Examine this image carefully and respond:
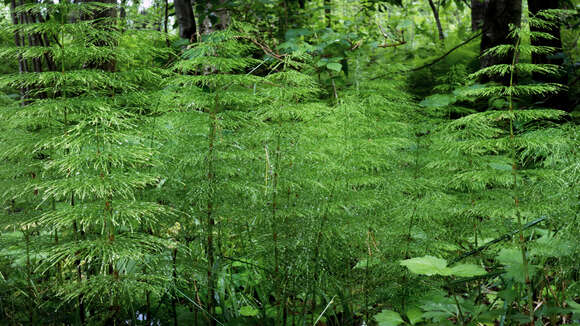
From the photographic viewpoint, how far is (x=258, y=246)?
4.88 ft

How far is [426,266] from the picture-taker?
3.73 feet

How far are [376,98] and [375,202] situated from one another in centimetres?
74

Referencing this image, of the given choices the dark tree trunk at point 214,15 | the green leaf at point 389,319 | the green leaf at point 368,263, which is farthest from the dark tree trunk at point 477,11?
the green leaf at point 389,319

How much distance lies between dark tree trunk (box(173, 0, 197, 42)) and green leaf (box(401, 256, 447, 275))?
2297 millimetres

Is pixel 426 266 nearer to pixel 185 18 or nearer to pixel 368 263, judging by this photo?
pixel 368 263

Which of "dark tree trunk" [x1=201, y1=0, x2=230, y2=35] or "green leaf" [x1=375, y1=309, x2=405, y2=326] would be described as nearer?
"green leaf" [x1=375, y1=309, x2=405, y2=326]

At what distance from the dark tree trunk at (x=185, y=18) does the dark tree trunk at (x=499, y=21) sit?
7.14 ft

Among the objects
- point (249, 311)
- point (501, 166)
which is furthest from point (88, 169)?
point (501, 166)

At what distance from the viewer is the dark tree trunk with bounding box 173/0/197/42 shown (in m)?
2.78

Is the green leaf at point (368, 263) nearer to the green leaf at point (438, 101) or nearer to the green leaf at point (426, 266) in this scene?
the green leaf at point (426, 266)

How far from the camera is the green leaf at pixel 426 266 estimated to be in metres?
1.09

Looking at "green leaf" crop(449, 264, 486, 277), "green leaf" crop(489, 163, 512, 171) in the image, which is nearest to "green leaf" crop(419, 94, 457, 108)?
"green leaf" crop(489, 163, 512, 171)

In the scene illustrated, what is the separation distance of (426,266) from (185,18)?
250 cm

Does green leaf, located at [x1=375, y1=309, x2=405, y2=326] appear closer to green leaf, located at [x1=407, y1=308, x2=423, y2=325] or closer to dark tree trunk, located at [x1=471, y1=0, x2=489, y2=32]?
green leaf, located at [x1=407, y1=308, x2=423, y2=325]
